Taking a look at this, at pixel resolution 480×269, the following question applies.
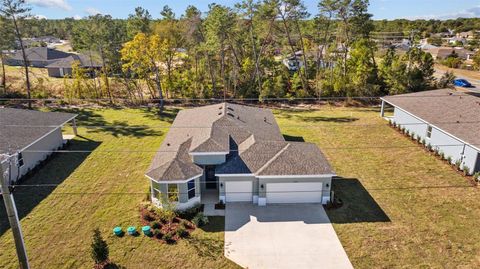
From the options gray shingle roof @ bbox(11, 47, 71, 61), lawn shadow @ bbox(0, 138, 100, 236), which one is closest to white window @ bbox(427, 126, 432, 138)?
lawn shadow @ bbox(0, 138, 100, 236)

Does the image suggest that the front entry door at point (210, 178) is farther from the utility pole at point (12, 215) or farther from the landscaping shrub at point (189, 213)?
the utility pole at point (12, 215)

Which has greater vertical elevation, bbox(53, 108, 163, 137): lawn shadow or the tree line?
the tree line

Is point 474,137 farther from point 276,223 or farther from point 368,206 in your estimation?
point 276,223

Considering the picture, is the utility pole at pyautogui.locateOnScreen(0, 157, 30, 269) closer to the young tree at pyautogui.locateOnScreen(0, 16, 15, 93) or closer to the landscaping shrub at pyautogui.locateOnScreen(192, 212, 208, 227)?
the landscaping shrub at pyautogui.locateOnScreen(192, 212, 208, 227)

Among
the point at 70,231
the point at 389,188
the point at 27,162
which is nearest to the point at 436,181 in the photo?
the point at 389,188

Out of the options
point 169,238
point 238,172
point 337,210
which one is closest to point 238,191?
point 238,172
